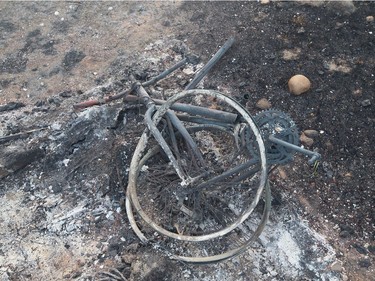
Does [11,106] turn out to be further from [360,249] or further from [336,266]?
[360,249]

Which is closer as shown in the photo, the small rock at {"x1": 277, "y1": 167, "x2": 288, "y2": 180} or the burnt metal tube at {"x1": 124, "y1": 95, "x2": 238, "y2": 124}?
the burnt metal tube at {"x1": 124, "y1": 95, "x2": 238, "y2": 124}

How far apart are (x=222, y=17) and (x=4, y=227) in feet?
13.9

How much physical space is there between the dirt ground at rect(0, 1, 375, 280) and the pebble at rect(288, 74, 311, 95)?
0.08 meters

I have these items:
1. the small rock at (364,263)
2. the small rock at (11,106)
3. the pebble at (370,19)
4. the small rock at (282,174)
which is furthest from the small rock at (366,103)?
the small rock at (11,106)

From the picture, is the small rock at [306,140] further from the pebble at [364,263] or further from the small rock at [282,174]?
the pebble at [364,263]

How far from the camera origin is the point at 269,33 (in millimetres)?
6512

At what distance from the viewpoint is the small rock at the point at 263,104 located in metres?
5.76

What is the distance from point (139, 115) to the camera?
18.4 ft

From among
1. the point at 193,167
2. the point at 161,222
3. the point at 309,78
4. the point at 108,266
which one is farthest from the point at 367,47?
the point at 108,266

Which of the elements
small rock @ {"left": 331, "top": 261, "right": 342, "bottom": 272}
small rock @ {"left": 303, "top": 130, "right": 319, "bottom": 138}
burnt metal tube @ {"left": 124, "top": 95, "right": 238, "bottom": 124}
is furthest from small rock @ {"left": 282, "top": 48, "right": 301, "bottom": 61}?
small rock @ {"left": 331, "top": 261, "right": 342, "bottom": 272}

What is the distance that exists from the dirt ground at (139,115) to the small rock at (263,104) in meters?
0.06

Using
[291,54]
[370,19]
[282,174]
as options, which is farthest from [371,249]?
[370,19]

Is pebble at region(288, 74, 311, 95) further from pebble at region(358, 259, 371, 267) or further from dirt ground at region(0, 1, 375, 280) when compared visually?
pebble at region(358, 259, 371, 267)

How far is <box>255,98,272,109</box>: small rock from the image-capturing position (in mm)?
5758
